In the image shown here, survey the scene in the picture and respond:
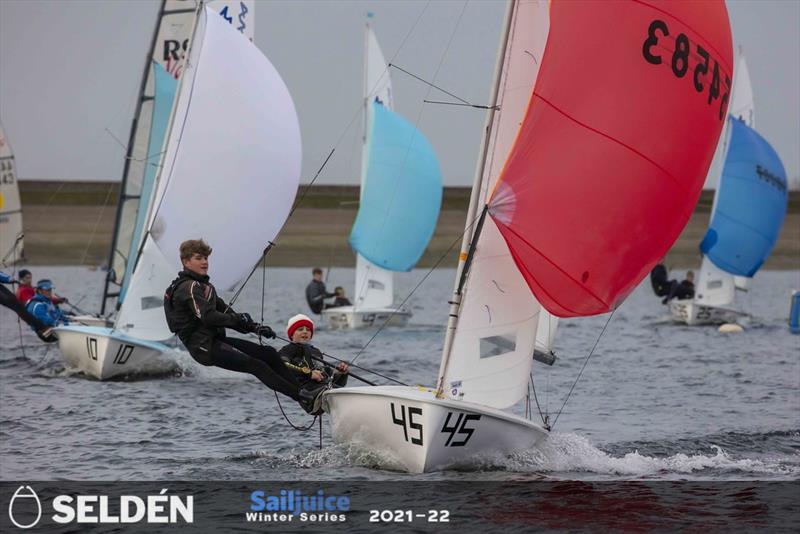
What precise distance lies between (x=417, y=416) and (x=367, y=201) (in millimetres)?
18018

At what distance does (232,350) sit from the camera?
9.87 meters

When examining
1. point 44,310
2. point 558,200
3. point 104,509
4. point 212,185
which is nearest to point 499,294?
point 558,200

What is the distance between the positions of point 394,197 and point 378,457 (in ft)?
58.1

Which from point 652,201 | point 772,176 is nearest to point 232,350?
point 652,201

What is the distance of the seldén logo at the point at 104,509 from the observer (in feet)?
27.6

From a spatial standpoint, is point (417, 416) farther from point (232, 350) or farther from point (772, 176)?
point (772, 176)

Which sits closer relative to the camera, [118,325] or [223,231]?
[223,231]

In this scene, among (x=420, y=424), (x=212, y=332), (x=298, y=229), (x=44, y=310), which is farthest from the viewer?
(x=298, y=229)

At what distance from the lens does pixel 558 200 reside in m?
9.59

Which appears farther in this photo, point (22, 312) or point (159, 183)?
point (22, 312)

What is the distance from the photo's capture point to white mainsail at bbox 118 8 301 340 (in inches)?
610

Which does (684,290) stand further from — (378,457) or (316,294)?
(378,457)

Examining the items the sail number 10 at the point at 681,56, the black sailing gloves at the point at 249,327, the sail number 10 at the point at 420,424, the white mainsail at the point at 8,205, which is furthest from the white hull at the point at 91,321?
the sail number 10 at the point at 681,56

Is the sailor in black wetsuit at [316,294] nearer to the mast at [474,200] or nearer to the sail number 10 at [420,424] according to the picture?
the mast at [474,200]
